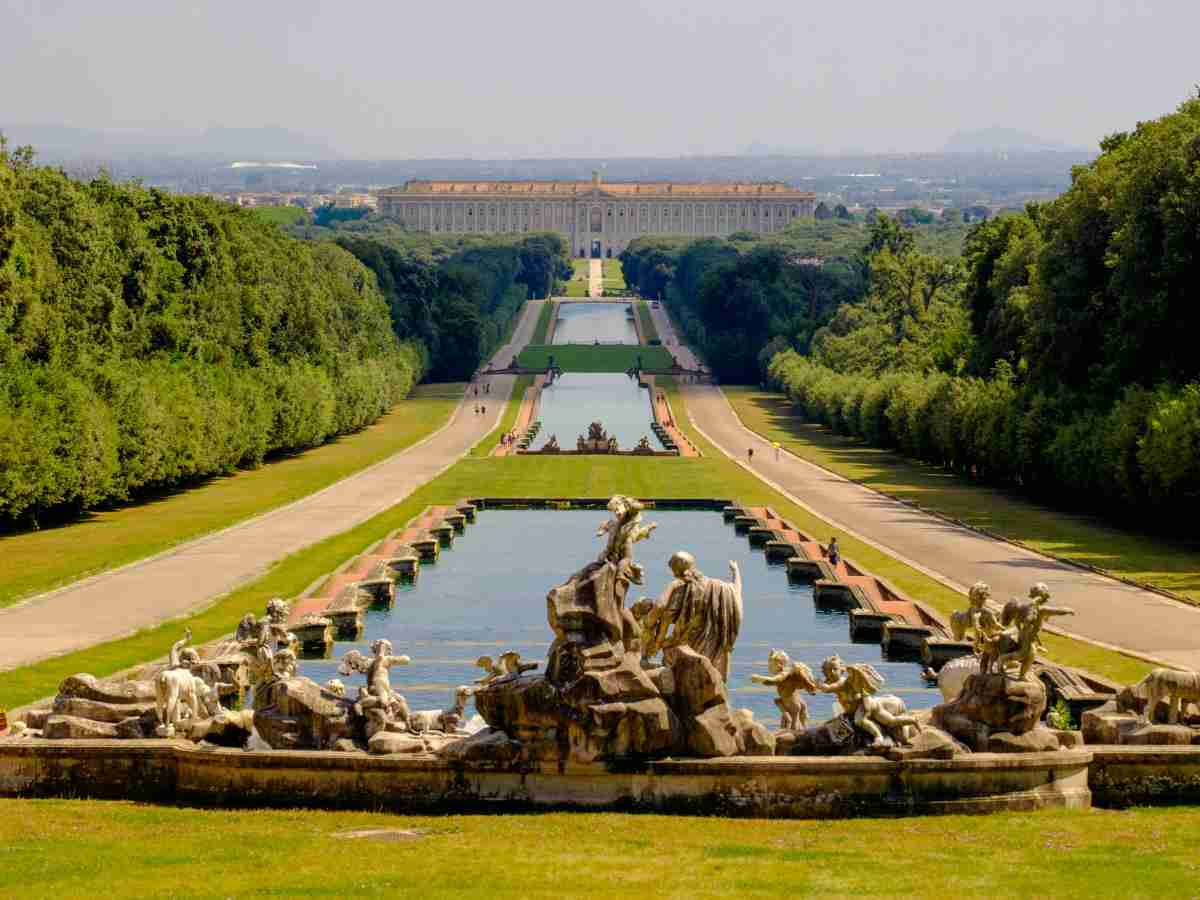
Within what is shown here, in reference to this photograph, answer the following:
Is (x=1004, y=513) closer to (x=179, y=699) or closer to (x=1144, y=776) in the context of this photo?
(x=1144, y=776)

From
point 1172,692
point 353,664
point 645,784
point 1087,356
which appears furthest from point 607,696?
point 1087,356

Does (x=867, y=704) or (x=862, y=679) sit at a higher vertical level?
(x=862, y=679)

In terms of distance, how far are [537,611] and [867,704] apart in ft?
74.8

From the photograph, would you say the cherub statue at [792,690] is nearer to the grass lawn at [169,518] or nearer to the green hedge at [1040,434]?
the grass lawn at [169,518]

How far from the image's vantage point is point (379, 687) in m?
24.8

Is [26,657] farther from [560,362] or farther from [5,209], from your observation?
[560,362]

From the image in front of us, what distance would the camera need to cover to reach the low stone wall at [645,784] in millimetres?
23328

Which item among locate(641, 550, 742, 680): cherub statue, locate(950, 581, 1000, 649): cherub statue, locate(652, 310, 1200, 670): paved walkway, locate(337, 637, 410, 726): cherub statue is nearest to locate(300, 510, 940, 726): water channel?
locate(652, 310, 1200, 670): paved walkway

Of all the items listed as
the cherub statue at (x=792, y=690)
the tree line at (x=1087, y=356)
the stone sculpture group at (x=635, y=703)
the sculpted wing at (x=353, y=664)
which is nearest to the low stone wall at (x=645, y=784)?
the stone sculpture group at (x=635, y=703)

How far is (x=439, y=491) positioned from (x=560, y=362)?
85.9m

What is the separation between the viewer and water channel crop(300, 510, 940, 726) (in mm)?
36719

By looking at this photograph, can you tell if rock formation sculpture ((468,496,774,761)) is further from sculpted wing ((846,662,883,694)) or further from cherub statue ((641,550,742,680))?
sculpted wing ((846,662,883,694))

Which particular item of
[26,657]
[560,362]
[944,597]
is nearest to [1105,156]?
[944,597]

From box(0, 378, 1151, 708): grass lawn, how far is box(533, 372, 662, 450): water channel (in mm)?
2927
